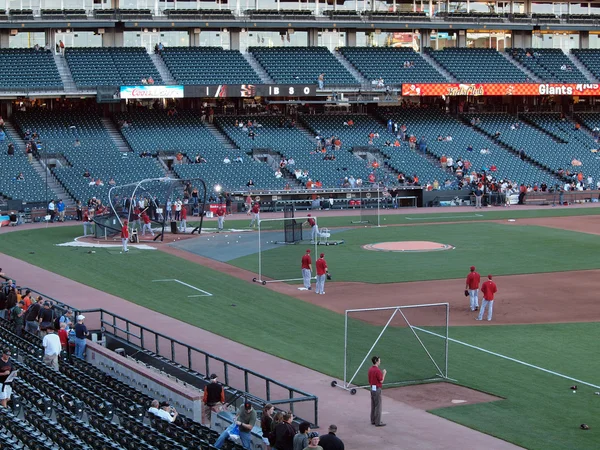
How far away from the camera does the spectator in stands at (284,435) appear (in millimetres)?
15211

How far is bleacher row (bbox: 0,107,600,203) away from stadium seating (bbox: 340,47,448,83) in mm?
3147

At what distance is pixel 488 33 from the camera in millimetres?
83500

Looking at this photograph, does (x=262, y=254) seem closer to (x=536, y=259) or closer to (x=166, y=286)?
(x=166, y=286)

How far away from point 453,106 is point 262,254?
43.8 meters

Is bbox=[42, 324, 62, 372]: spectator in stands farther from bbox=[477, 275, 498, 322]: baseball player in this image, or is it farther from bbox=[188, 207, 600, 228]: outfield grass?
bbox=[188, 207, 600, 228]: outfield grass

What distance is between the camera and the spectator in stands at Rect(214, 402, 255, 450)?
50.5 ft

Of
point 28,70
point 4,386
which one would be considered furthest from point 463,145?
point 4,386

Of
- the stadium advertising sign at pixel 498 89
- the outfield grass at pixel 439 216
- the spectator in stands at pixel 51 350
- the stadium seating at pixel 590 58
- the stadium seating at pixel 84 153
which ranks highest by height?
the stadium seating at pixel 590 58

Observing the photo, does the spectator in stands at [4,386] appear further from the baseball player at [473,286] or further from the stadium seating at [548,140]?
the stadium seating at [548,140]

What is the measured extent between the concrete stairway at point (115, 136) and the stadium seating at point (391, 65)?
19.9m

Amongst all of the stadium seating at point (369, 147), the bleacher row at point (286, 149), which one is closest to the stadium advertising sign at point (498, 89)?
the bleacher row at point (286, 149)

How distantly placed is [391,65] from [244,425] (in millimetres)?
63176

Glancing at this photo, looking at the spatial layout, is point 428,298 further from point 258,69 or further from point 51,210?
point 258,69

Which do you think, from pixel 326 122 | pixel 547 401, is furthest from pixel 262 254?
pixel 326 122
